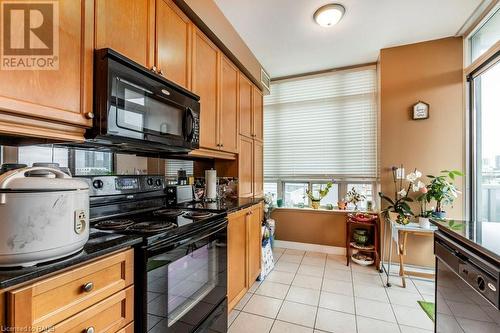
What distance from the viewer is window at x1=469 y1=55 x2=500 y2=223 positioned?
2.32 meters

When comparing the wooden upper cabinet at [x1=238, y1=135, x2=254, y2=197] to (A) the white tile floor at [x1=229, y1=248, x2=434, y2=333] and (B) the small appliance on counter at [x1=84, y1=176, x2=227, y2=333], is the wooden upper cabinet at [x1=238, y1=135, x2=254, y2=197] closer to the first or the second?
(B) the small appliance on counter at [x1=84, y1=176, x2=227, y2=333]

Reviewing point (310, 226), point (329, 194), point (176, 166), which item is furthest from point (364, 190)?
point (176, 166)

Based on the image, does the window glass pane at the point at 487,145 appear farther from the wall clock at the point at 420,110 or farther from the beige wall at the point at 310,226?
the beige wall at the point at 310,226

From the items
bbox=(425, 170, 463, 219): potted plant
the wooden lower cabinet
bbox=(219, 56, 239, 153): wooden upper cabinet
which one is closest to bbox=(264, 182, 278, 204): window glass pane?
the wooden lower cabinet

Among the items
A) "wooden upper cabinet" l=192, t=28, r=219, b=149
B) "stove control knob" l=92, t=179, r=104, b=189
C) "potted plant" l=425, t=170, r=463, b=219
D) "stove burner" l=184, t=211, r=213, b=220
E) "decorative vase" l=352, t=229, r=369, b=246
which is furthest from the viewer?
"decorative vase" l=352, t=229, r=369, b=246

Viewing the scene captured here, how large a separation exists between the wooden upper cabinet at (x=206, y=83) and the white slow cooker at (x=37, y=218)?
119 centimetres

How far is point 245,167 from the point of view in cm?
273

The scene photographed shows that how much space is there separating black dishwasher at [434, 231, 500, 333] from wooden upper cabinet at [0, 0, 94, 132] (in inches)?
74.2

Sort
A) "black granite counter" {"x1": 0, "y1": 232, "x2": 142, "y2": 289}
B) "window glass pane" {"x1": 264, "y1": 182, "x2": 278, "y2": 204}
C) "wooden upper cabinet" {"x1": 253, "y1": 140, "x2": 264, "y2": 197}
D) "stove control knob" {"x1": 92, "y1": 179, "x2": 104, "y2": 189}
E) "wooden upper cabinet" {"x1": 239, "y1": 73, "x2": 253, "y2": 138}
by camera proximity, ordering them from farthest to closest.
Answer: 1. "window glass pane" {"x1": 264, "y1": 182, "x2": 278, "y2": 204}
2. "wooden upper cabinet" {"x1": 253, "y1": 140, "x2": 264, "y2": 197}
3. "wooden upper cabinet" {"x1": 239, "y1": 73, "x2": 253, "y2": 138}
4. "stove control knob" {"x1": 92, "y1": 179, "x2": 104, "y2": 189}
5. "black granite counter" {"x1": 0, "y1": 232, "x2": 142, "y2": 289}

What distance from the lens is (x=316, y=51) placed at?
3072 mm

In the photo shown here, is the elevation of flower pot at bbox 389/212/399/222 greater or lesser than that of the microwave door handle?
lesser

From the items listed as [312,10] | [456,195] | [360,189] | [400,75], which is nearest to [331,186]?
[360,189]

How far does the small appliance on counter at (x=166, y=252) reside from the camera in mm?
1084

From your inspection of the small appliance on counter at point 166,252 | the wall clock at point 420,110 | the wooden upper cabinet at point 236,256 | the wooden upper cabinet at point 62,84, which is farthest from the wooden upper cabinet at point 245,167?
the wall clock at point 420,110
